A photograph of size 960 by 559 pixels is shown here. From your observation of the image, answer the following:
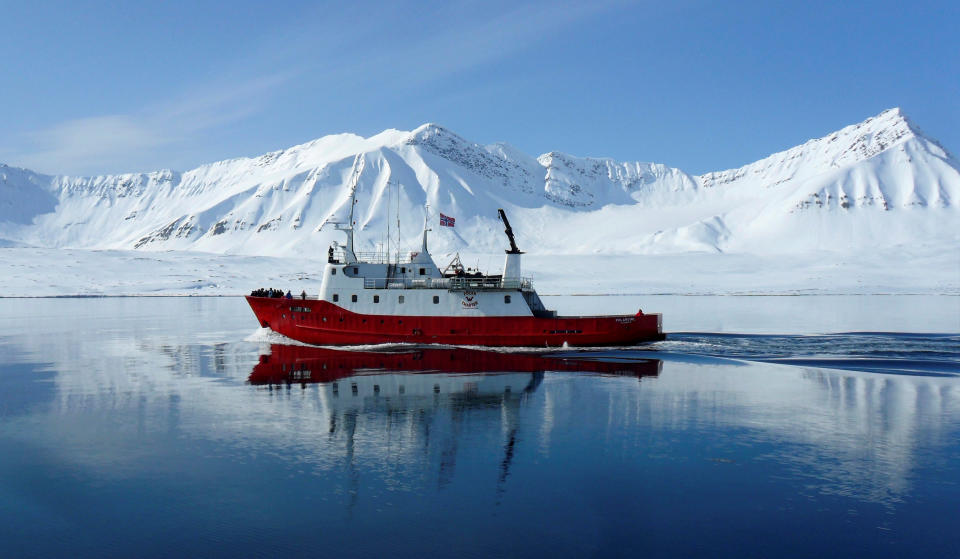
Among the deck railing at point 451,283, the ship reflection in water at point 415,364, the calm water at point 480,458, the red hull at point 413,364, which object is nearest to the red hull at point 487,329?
the ship reflection in water at point 415,364

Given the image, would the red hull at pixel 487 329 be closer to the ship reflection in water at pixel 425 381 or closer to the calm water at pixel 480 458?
the ship reflection in water at pixel 425 381

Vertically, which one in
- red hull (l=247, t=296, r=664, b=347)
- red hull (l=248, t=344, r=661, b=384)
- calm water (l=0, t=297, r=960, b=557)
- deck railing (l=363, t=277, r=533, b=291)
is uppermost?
deck railing (l=363, t=277, r=533, b=291)

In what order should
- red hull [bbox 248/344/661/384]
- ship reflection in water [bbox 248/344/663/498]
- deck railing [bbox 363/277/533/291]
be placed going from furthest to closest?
deck railing [bbox 363/277/533/291], red hull [bbox 248/344/661/384], ship reflection in water [bbox 248/344/663/498]

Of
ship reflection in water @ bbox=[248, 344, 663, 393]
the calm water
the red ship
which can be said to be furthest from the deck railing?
the calm water

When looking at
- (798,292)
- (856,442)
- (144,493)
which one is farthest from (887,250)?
(144,493)

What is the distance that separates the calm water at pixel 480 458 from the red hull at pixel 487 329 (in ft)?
16.3

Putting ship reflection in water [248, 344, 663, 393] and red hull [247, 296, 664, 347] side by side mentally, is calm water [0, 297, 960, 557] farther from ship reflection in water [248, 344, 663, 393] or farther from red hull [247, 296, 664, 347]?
red hull [247, 296, 664, 347]

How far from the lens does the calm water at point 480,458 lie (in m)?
12.5

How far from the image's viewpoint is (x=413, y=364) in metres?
31.8

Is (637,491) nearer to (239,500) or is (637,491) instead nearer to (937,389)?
(239,500)

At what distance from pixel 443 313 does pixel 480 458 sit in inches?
823

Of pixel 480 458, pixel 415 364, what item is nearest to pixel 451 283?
pixel 415 364

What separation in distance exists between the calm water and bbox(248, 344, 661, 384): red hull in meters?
0.27

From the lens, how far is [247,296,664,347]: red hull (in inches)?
1465
